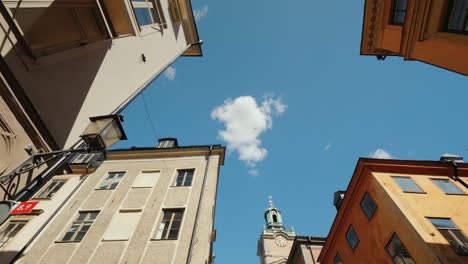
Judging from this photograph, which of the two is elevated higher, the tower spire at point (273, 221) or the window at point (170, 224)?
the tower spire at point (273, 221)

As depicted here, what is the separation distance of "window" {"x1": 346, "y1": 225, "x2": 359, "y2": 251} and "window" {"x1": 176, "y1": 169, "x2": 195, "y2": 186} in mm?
13119

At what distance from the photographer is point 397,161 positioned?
631 inches

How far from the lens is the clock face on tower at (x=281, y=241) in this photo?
42.6m

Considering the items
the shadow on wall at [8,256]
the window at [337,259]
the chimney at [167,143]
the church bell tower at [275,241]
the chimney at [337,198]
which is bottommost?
the shadow on wall at [8,256]

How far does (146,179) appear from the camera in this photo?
51.2ft

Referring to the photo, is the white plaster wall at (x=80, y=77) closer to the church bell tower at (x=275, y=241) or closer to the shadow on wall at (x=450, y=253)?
the shadow on wall at (x=450, y=253)

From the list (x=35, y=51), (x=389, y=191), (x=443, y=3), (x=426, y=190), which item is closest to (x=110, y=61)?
(x=35, y=51)

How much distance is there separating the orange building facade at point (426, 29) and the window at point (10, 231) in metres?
21.9

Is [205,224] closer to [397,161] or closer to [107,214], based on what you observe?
[107,214]

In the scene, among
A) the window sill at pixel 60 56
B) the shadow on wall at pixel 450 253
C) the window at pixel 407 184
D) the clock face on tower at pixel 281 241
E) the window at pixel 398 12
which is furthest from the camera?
the clock face on tower at pixel 281 241

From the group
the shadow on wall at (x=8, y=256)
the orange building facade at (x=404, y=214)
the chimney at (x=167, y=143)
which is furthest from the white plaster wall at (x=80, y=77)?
the orange building facade at (x=404, y=214)

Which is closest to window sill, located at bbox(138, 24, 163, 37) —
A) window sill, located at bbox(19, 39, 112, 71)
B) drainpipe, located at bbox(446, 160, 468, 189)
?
window sill, located at bbox(19, 39, 112, 71)

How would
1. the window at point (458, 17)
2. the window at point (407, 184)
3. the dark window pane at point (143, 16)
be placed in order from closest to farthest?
the window at point (458, 17) < the dark window pane at point (143, 16) < the window at point (407, 184)

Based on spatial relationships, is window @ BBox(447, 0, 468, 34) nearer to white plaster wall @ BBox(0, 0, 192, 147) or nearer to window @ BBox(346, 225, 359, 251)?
white plaster wall @ BBox(0, 0, 192, 147)
